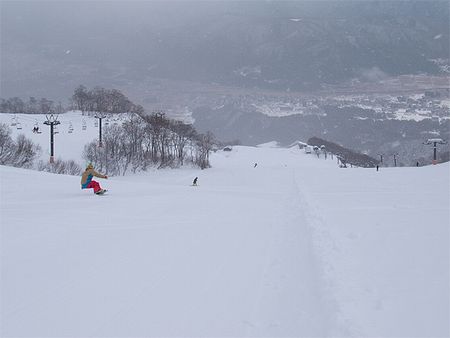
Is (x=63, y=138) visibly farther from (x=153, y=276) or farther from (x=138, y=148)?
(x=153, y=276)

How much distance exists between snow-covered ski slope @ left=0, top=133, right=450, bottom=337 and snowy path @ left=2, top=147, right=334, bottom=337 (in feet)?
0.08

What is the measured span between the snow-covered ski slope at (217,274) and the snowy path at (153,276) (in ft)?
0.08

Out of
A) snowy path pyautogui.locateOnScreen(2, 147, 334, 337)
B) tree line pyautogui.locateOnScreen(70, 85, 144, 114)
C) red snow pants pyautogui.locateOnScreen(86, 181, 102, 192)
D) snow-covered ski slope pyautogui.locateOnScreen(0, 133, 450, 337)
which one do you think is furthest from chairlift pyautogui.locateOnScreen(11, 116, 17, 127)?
snowy path pyautogui.locateOnScreen(2, 147, 334, 337)

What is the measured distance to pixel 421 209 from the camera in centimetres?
1571

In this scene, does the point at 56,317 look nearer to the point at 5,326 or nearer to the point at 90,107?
the point at 5,326

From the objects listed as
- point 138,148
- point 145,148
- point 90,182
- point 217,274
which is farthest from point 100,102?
point 217,274

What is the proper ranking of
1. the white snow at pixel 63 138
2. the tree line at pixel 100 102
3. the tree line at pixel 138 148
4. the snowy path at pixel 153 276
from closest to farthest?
the snowy path at pixel 153 276
the tree line at pixel 138 148
the white snow at pixel 63 138
the tree line at pixel 100 102

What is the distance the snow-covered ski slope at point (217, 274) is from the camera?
5711 mm

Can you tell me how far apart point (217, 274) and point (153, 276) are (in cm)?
119

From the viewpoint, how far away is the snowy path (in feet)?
18.7

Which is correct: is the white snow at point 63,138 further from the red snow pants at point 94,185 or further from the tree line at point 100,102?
the red snow pants at point 94,185

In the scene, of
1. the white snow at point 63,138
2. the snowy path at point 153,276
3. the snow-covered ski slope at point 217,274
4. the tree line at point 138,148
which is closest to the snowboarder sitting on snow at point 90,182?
the snow-covered ski slope at point 217,274

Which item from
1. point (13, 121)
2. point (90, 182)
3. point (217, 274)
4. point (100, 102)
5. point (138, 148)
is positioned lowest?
point (217, 274)

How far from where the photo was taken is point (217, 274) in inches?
306
